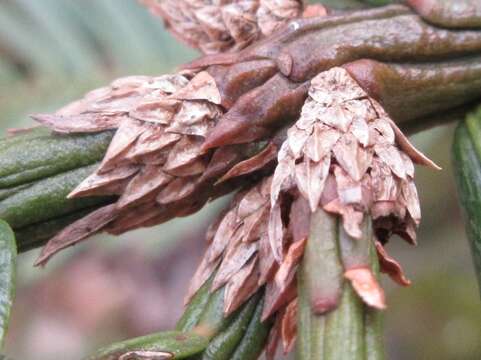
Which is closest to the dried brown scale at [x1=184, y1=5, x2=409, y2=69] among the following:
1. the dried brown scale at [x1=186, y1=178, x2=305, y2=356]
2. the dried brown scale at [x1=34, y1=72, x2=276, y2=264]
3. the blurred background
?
the dried brown scale at [x1=34, y1=72, x2=276, y2=264]

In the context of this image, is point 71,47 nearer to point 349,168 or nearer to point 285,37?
point 285,37

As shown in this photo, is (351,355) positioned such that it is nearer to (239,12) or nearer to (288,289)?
(288,289)

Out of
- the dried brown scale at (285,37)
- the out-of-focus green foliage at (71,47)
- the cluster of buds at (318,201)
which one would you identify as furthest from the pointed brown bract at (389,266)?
the out-of-focus green foliage at (71,47)

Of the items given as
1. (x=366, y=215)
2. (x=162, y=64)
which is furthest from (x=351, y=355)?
(x=162, y=64)

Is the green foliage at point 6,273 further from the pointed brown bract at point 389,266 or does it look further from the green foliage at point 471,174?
the green foliage at point 471,174

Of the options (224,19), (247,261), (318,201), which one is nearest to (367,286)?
(318,201)

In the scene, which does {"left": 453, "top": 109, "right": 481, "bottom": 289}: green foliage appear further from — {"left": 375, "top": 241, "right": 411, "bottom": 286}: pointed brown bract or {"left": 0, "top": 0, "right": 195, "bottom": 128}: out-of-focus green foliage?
{"left": 0, "top": 0, "right": 195, "bottom": 128}: out-of-focus green foliage
